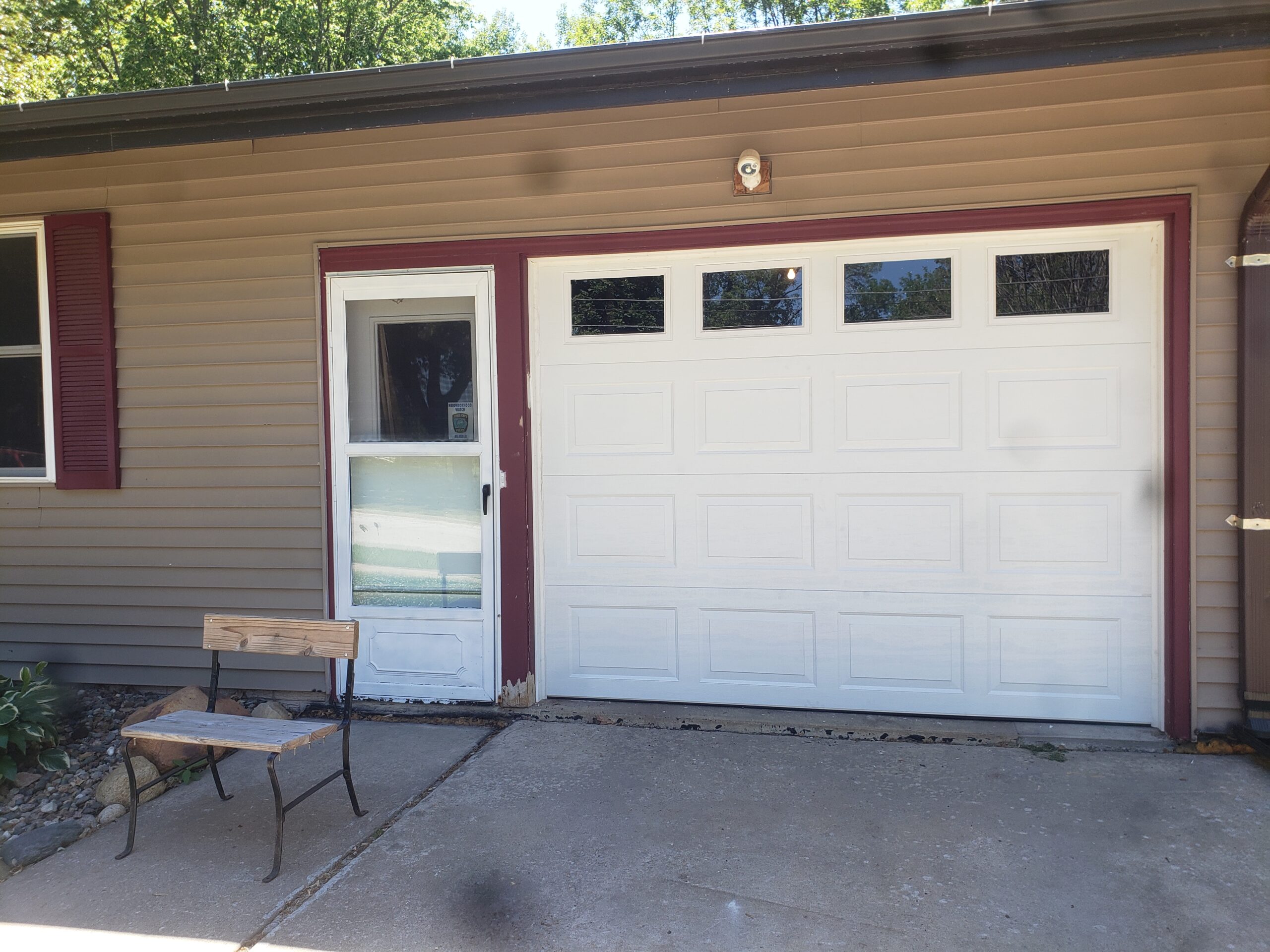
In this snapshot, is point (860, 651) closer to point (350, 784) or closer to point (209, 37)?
point (350, 784)

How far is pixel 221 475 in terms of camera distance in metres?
4.68

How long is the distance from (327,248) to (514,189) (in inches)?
39.7

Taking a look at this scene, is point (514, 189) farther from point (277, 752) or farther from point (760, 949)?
point (760, 949)

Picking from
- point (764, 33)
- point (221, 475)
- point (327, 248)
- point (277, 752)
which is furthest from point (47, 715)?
point (764, 33)

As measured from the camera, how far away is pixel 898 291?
404 cm

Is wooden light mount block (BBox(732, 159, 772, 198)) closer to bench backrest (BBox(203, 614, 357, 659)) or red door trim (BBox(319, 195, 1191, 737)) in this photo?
red door trim (BBox(319, 195, 1191, 737))

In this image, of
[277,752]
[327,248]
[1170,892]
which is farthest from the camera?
[327,248]

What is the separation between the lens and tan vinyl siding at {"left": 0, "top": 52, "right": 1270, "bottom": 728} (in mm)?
3711

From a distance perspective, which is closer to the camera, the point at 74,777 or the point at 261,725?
the point at 261,725

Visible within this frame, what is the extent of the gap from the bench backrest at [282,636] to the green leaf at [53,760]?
1.11m

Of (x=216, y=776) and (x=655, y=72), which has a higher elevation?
(x=655, y=72)

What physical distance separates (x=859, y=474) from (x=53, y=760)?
12.3 feet

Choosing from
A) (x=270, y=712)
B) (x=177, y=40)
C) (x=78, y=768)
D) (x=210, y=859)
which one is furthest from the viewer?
(x=177, y=40)

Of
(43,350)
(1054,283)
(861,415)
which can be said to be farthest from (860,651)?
(43,350)
